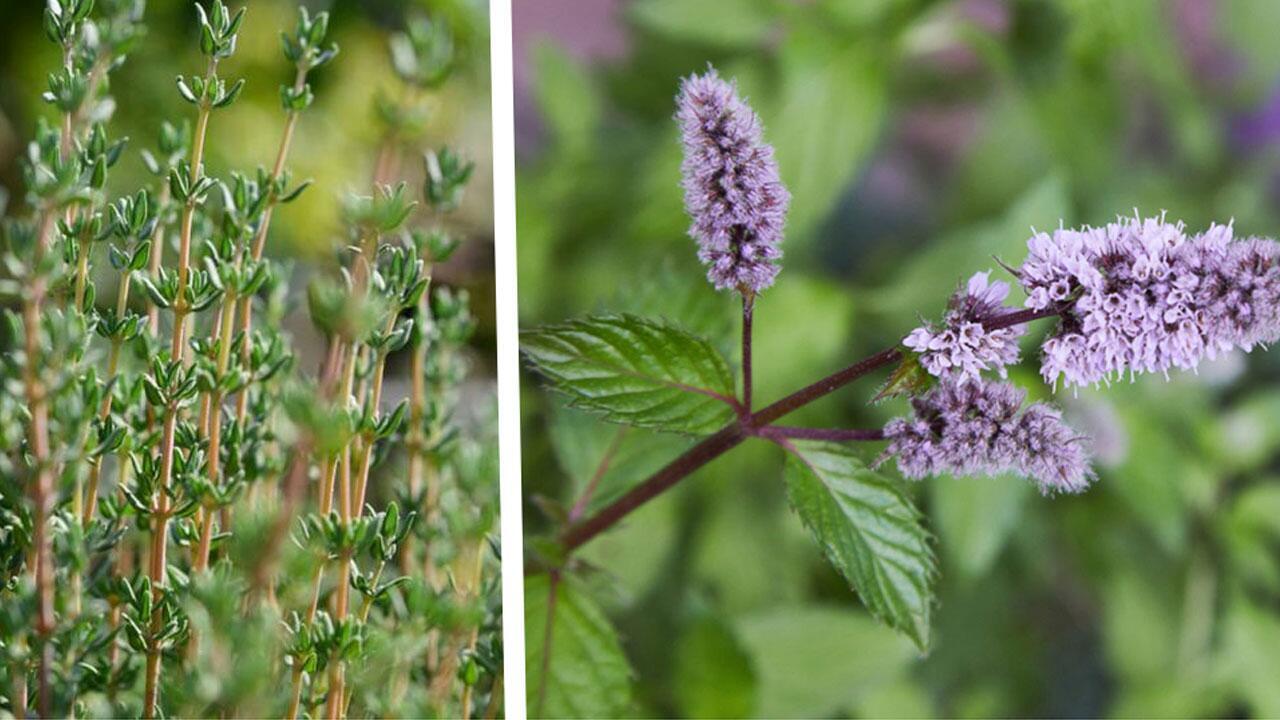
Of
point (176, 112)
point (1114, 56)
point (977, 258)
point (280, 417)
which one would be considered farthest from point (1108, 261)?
point (176, 112)

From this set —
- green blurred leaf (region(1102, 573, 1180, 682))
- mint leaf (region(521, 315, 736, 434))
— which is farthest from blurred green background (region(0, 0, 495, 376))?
green blurred leaf (region(1102, 573, 1180, 682))

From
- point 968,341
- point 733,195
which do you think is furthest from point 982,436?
point 733,195

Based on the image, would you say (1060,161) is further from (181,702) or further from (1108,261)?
(181,702)

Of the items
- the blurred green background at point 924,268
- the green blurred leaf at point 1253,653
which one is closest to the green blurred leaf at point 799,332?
the blurred green background at point 924,268

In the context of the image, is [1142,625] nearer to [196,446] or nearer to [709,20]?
[709,20]

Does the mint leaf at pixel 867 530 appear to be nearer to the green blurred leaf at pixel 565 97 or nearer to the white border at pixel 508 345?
the white border at pixel 508 345
